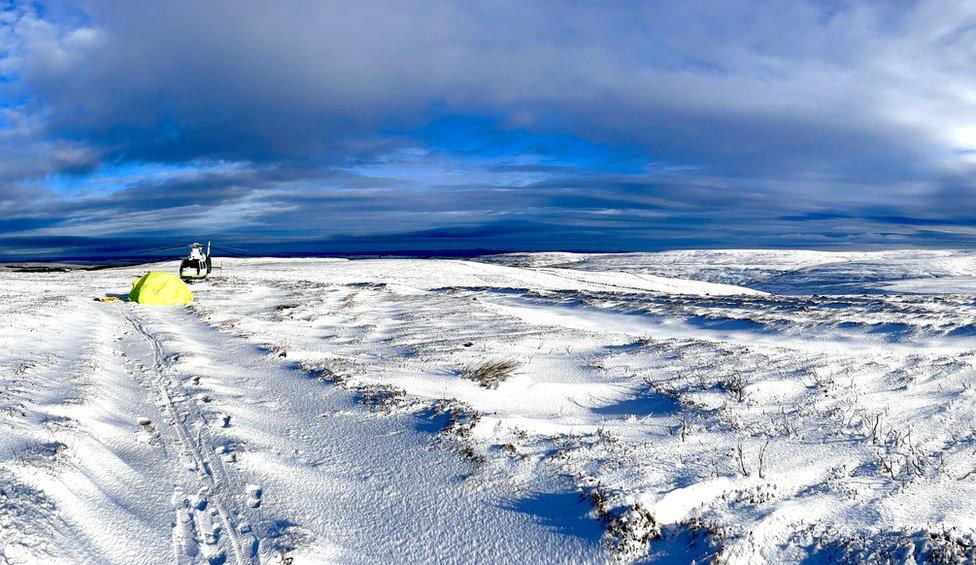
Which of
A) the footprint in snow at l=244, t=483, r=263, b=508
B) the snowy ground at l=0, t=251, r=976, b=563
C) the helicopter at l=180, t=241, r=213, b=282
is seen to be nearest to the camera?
the snowy ground at l=0, t=251, r=976, b=563

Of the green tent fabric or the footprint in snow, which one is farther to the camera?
the green tent fabric

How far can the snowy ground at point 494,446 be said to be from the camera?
4.32 meters

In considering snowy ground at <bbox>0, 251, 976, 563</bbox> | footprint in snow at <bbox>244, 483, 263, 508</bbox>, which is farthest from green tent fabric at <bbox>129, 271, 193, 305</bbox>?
footprint in snow at <bbox>244, 483, 263, 508</bbox>

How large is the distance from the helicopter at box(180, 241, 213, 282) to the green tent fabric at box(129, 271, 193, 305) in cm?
756

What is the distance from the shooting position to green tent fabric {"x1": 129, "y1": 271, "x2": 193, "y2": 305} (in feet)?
64.5

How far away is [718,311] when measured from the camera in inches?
606

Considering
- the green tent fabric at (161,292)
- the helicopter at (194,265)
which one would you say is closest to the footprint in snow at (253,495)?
the green tent fabric at (161,292)

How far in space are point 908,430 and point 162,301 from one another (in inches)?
785

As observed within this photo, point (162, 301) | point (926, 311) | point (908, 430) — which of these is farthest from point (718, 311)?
point (162, 301)

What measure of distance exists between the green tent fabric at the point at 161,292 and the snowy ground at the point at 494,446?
6.87 metres

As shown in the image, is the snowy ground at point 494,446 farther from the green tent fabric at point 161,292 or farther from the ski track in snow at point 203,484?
the green tent fabric at point 161,292

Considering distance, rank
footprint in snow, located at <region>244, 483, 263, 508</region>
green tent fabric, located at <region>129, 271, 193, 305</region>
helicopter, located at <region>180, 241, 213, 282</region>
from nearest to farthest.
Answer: footprint in snow, located at <region>244, 483, 263, 508</region> → green tent fabric, located at <region>129, 271, 193, 305</region> → helicopter, located at <region>180, 241, 213, 282</region>

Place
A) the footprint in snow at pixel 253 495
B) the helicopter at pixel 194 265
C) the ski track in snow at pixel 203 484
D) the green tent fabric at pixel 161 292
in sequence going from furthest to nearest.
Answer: the helicopter at pixel 194 265
the green tent fabric at pixel 161 292
the footprint in snow at pixel 253 495
the ski track in snow at pixel 203 484

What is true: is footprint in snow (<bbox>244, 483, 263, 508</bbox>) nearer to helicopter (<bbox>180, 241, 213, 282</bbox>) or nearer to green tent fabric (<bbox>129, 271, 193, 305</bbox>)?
green tent fabric (<bbox>129, 271, 193, 305</bbox>)
